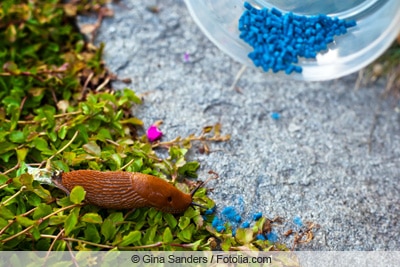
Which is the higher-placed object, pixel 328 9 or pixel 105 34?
pixel 328 9

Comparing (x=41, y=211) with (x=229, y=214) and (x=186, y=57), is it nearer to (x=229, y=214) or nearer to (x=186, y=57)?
(x=229, y=214)

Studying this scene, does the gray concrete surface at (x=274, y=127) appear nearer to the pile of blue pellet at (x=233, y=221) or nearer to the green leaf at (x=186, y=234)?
the pile of blue pellet at (x=233, y=221)

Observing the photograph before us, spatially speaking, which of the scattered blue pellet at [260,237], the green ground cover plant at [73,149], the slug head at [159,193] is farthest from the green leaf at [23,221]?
the scattered blue pellet at [260,237]

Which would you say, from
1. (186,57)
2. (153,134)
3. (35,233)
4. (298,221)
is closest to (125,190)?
(35,233)

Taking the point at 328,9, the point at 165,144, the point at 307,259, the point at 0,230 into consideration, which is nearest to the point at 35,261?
the point at 0,230

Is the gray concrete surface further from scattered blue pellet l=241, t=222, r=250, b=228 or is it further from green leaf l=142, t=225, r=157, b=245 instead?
green leaf l=142, t=225, r=157, b=245

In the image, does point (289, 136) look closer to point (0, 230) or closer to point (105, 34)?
point (105, 34)

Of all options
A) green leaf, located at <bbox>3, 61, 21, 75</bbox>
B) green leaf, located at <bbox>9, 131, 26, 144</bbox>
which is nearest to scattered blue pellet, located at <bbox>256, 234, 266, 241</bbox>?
green leaf, located at <bbox>9, 131, 26, 144</bbox>
